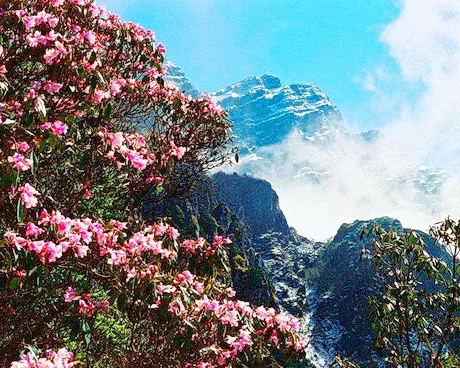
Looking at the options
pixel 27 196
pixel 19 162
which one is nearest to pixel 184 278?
pixel 27 196

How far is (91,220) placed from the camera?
4.76 metres

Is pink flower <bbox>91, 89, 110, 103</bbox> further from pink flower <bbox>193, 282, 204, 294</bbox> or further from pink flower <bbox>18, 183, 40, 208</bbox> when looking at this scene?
pink flower <bbox>193, 282, 204, 294</bbox>

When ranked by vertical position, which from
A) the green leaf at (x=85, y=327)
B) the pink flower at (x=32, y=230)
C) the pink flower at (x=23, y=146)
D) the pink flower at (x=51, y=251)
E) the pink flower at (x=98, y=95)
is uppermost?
the pink flower at (x=98, y=95)

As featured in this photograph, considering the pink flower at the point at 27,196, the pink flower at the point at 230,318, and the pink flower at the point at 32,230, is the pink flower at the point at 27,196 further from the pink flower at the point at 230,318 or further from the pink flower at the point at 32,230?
the pink flower at the point at 230,318

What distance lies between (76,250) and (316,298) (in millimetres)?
139967

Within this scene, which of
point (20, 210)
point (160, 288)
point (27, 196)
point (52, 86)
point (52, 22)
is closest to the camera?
point (20, 210)

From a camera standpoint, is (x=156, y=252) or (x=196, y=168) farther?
(x=196, y=168)

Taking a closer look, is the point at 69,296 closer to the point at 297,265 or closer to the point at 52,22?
the point at 52,22

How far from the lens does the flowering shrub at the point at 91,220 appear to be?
383 cm

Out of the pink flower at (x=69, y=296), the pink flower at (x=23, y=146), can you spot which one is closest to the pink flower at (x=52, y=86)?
the pink flower at (x=23, y=146)

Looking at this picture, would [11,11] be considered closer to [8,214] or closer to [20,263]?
[8,214]

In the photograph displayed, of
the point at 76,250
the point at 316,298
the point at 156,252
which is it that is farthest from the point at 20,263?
the point at 316,298

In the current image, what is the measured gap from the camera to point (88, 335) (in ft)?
13.7

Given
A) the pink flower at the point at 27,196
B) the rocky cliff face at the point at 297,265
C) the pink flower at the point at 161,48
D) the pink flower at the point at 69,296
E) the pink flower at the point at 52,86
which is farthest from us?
the rocky cliff face at the point at 297,265
